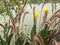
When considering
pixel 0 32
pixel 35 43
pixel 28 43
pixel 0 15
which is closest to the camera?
pixel 35 43

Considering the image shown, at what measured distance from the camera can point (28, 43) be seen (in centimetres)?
92

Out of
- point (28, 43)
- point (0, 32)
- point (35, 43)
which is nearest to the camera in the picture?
point (35, 43)

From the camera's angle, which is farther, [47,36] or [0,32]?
[0,32]

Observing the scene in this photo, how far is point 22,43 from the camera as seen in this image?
2.97 ft

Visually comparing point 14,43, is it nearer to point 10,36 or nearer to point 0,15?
point 10,36

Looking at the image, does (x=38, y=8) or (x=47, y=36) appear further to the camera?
(x=38, y=8)

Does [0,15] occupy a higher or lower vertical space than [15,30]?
lower

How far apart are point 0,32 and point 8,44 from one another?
0.36 metres

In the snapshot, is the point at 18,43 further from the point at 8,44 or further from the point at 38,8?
the point at 38,8

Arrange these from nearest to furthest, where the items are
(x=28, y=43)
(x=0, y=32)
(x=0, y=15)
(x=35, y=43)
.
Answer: (x=35, y=43)
(x=28, y=43)
(x=0, y=32)
(x=0, y=15)

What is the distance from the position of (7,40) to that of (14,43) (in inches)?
1.6

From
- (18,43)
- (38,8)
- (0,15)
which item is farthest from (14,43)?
(38,8)

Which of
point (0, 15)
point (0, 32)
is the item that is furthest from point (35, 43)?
point (0, 15)

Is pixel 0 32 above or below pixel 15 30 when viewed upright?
below
